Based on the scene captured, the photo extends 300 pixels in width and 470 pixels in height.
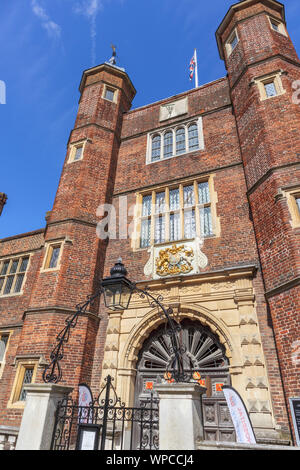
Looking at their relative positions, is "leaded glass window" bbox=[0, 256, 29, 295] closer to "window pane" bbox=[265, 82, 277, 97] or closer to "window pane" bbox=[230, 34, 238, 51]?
"window pane" bbox=[265, 82, 277, 97]

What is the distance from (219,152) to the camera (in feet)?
33.7

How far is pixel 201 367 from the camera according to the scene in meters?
7.45

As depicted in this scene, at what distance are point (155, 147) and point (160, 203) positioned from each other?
295 cm

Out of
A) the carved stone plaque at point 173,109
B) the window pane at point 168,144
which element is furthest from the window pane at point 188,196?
the carved stone plaque at point 173,109

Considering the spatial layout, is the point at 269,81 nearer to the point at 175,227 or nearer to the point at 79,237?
the point at 175,227

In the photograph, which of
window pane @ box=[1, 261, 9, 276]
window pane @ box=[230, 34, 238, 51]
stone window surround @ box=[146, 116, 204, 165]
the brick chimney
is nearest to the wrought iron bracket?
stone window surround @ box=[146, 116, 204, 165]

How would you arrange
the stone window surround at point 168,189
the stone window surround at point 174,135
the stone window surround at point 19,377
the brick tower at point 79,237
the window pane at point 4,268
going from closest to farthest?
the stone window surround at point 19,377
the brick tower at point 79,237
the stone window surround at point 168,189
the stone window surround at point 174,135
the window pane at point 4,268

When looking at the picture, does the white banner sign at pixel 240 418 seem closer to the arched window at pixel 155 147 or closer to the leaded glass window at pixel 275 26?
the arched window at pixel 155 147

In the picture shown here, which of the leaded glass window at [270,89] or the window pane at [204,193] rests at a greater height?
the leaded glass window at [270,89]

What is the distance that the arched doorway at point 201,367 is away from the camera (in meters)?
6.70

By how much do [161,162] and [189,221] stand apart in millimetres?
3038

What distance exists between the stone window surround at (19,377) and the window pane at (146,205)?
221 inches

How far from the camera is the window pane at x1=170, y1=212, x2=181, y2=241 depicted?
950 cm
